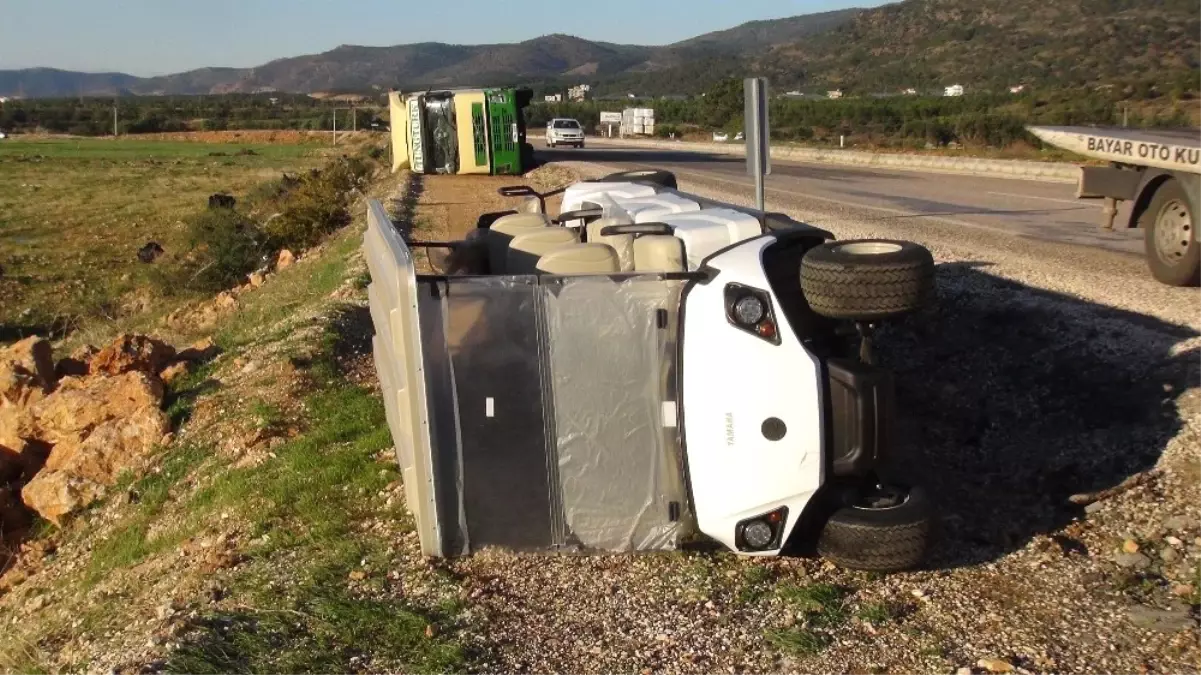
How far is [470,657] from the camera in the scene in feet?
14.3

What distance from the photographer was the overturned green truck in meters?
31.5

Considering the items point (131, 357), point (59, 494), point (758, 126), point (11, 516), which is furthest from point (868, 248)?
point (131, 357)

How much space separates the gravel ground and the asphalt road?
6.10 m

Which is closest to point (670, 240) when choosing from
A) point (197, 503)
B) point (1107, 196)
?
point (197, 503)

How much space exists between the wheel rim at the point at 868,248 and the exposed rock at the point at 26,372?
8792 millimetres

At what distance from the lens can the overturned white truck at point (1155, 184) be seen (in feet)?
31.2

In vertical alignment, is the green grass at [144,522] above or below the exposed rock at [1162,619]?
below

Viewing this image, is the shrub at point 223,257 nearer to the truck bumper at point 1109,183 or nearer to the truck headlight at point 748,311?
the truck bumper at point 1109,183

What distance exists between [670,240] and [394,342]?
1.29 m

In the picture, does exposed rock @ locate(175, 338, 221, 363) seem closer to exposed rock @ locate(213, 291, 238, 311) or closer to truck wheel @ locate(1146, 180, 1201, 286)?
exposed rock @ locate(213, 291, 238, 311)

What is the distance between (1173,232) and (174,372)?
8.86 metres

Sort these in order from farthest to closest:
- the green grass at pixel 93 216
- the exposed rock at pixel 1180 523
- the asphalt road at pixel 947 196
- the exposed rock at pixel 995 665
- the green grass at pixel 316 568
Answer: the green grass at pixel 93 216, the asphalt road at pixel 947 196, the exposed rock at pixel 1180 523, the green grass at pixel 316 568, the exposed rock at pixel 995 665

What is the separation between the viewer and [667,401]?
16.3ft

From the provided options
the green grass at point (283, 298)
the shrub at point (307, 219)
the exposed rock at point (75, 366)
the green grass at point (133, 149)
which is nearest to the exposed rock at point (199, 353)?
the green grass at point (283, 298)
